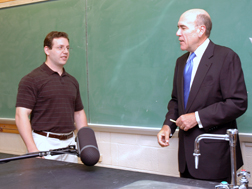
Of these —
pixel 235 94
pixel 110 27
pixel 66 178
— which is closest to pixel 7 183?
pixel 66 178

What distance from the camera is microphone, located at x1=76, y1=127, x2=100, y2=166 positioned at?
138 cm

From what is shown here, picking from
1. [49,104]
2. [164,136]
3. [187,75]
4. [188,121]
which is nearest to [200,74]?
[187,75]

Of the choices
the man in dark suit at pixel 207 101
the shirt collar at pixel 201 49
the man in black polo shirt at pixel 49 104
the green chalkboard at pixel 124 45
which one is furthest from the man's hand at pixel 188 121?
the man in black polo shirt at pixel 49 104

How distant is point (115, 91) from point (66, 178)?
5.48 feet

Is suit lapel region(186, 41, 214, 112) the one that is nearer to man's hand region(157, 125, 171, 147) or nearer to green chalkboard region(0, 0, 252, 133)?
man's hand region(157, 125, 171, 147)

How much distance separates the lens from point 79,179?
1392 millimetres

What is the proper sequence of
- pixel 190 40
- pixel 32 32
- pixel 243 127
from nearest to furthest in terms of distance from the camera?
pixel 190 40 → pixel 243 127 → pixel 32 32

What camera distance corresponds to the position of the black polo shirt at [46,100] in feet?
7.38

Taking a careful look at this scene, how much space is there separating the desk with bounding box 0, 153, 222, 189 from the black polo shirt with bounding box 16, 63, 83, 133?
2.16 ft

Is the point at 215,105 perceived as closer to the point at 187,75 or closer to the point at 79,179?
the point at 187,75

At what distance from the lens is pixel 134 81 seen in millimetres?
2908

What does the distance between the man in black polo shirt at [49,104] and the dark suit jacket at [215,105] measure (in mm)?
921

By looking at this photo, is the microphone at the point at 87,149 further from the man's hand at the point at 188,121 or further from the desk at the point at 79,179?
the man's hand at the point at 188,121

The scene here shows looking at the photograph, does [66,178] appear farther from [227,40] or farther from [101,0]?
[101,0]
